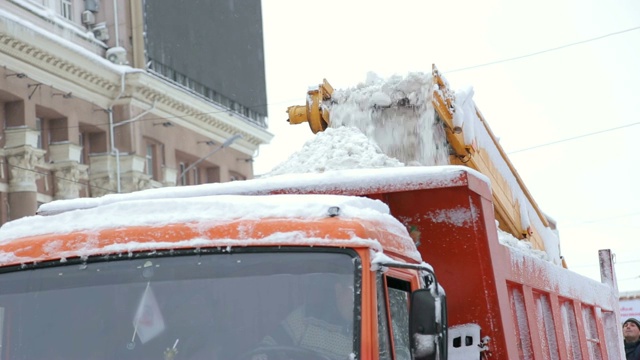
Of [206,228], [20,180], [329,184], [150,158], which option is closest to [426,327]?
[206,228]

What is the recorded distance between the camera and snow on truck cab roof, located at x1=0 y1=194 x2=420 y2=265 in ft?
18.1

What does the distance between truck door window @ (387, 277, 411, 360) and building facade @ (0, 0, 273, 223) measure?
30869mm

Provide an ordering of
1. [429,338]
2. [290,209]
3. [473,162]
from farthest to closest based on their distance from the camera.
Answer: [473,162]
[290,209]
[429,338]

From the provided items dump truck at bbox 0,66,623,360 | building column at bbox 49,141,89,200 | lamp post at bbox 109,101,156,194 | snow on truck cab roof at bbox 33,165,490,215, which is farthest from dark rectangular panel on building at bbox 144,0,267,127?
dump truck at bbox 0,66,623,360

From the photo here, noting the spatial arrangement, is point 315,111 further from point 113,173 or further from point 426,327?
point 113,173

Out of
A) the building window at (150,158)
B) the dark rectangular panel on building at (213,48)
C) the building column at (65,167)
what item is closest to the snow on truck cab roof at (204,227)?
the building column at (65,167)

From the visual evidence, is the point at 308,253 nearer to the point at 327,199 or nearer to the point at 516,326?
the point at 327,199

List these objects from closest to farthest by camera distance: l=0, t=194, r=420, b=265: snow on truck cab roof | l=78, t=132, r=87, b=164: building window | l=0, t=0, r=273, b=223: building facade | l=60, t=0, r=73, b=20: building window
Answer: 1. l=0, t=194, r=420, b=265: snow on truck cab roof
2. l=0, t=0, r=273, b=223: building facade
3. l=60, t=0, r=73, b=20: building window
4. l=78, t=132, r=87, b=164: building window

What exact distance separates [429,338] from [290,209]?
2.79 ft

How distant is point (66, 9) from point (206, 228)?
3635 cm

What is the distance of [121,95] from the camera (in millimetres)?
42375

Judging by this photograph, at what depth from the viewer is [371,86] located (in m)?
10.6

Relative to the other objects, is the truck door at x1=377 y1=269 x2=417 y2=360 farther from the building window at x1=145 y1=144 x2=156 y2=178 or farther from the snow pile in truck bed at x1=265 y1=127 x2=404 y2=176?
the building window at x1=145 y1=144 x2=156 y2=178

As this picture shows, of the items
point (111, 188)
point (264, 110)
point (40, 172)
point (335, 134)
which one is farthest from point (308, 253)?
point (264, 110)
